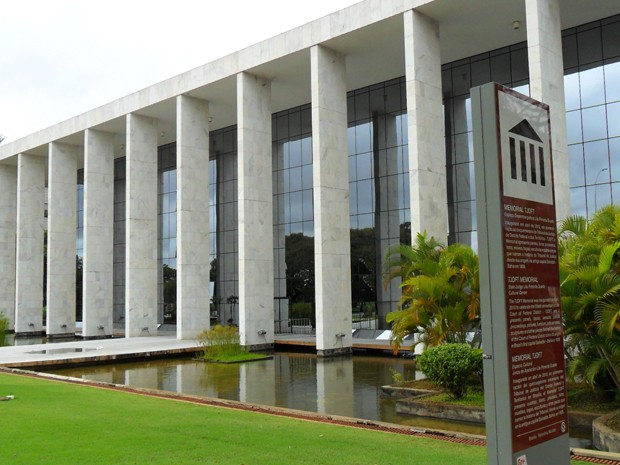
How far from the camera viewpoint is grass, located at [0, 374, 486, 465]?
7211 mm

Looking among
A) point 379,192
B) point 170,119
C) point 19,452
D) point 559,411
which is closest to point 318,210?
point 379,192

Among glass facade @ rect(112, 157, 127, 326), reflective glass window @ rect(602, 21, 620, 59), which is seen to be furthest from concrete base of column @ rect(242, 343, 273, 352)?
glass facade @ rect(112, 157, 127, 326)

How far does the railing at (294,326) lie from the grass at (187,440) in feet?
74.5

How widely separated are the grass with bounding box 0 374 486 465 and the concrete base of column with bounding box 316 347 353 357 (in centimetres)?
1317

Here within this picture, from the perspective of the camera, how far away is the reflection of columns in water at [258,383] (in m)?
14.1

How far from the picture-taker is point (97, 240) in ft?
122

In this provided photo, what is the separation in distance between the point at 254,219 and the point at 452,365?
17260mm

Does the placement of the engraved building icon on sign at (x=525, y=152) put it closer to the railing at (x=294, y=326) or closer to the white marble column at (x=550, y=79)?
the white marble column at (x=550, y=79)

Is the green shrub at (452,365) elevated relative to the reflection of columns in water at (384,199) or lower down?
lower down

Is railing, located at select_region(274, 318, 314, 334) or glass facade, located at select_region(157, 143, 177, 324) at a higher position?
glass facade, located at select_region(157, 143, 177, 324)

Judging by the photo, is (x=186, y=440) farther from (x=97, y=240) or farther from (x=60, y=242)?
(x=60, y=242)

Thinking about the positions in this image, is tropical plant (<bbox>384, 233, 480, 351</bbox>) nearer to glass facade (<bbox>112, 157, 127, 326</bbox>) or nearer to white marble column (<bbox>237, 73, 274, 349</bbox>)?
white marble column (<bbox>237, 73, 274, 349</bbox>)

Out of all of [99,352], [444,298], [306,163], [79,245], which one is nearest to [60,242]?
[79,245]

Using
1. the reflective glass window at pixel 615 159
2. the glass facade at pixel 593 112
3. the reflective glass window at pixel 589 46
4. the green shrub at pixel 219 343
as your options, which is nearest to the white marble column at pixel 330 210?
the green shrub at pixel 219 343
